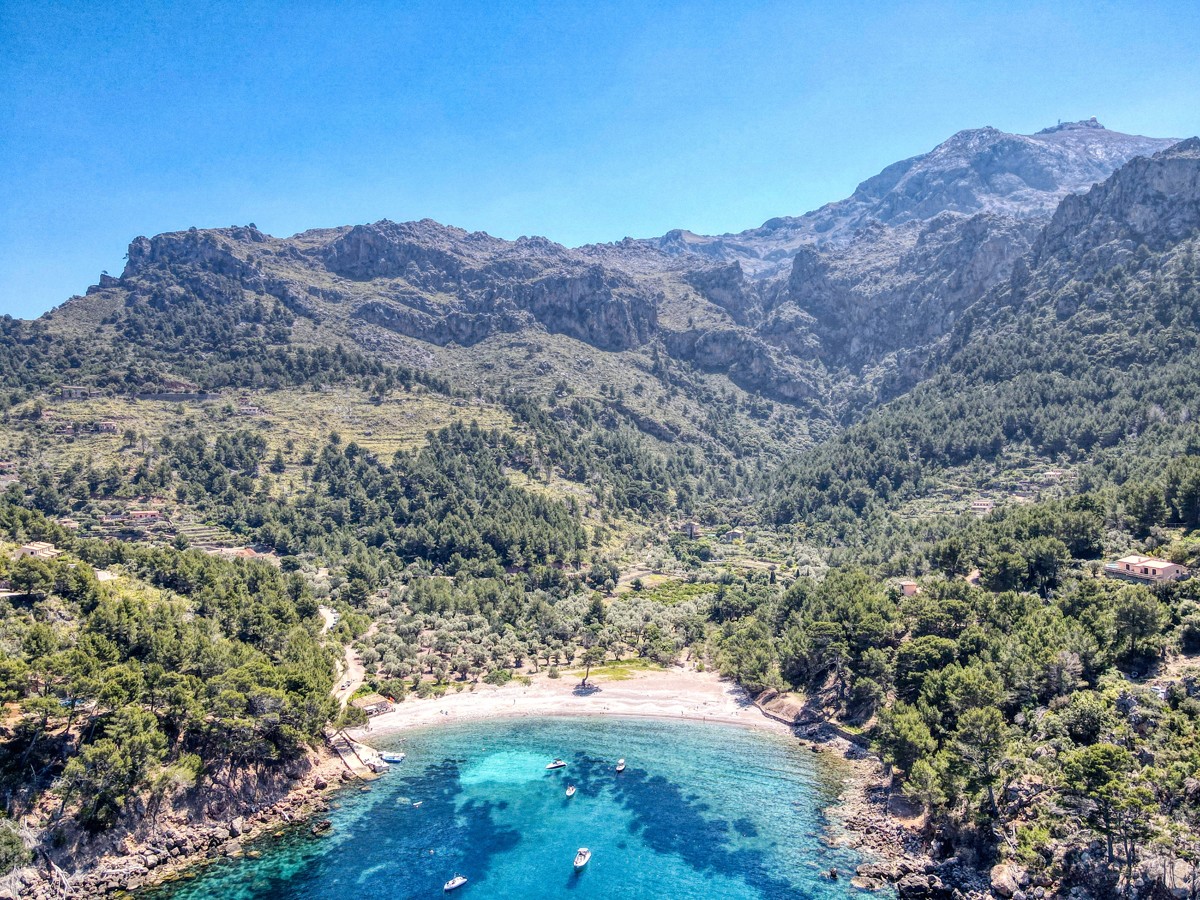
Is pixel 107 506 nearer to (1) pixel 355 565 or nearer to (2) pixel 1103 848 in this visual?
(1) pixel 355 565

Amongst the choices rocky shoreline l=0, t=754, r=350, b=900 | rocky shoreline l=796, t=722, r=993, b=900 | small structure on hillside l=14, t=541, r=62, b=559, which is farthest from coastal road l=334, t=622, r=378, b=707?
rocky shoreline l=796, t=722, r=993, b=900

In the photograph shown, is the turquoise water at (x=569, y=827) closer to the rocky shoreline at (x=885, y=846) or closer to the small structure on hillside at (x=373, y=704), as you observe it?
the rocky shoreline at (x=885, y=846)

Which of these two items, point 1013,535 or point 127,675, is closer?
point 127,675

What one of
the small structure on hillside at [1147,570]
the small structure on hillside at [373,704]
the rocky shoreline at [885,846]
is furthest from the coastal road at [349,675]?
the small structure on hillside at [1147,570]

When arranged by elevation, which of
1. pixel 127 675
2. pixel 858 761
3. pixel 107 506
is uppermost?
pixel 107 506

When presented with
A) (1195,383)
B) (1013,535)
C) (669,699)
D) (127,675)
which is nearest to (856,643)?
(669,699)

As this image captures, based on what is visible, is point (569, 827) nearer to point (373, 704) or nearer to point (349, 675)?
point (373, 704)
